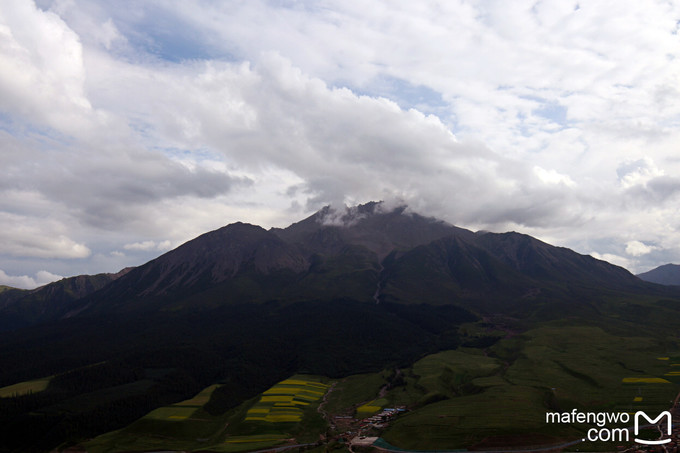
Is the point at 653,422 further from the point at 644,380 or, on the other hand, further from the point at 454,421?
the point at 454,421

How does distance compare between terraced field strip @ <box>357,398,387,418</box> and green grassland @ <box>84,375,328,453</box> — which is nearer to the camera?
green grassland @ <box>84,375,328,453</box>

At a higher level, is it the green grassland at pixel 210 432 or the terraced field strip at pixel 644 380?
the terraced field strip at pixel 644 380

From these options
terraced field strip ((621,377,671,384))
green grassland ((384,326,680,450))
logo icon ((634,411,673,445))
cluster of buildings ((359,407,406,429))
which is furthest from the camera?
terraced field strip ((621,377,671,384))

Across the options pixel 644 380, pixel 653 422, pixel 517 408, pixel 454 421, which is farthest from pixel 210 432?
pixel 644 380

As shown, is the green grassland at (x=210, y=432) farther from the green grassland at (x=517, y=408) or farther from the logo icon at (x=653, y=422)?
the logo icon at (x=653, y=422)

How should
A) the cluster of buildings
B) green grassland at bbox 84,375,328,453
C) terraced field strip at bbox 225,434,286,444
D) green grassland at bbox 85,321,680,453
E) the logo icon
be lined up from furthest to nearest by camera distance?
1. the cluster of buildings
2. green grassland at bbox 84,375,328,453
3. terraced field strip at bbox 225,434,286,444
4. green grassland at bbox 85,321,680,453
5. the logo icon

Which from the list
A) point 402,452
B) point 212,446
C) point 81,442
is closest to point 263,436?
point 212,446

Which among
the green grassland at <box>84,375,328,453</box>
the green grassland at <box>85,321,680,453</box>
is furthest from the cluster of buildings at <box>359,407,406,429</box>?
the green grassland at <box>84,375,328,453</box>

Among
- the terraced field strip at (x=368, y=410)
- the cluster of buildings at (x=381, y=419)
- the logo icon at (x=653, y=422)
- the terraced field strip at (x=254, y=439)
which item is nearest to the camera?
the logo icon at (x=653, y=422)

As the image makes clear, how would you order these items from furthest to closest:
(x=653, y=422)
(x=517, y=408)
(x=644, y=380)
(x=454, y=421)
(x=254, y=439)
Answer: (x=644, y=380)
(x=254, y=439)
(x=517, y=408)
(x=454, y=421)
(x=653, y=422)

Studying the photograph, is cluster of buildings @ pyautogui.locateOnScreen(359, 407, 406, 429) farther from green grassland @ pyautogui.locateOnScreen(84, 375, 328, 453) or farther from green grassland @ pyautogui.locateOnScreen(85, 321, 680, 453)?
green grassland @ pyautogui.locateOnScreen(84, 375, 328, 453)

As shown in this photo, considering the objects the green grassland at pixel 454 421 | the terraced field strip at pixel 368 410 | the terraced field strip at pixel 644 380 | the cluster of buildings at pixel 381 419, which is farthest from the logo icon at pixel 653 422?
the terraced field strip at pixel 368 410
